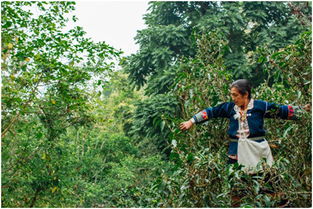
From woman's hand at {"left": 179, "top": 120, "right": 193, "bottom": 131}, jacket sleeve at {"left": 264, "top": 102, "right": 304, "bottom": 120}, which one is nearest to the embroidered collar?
Answer: jacket sleeve at {"left": 264, "top": 102, "right": 304, "bottom": 120}

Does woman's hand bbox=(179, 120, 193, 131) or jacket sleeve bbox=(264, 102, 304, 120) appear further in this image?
woman's hand bbox=(179, 120, 193, 131)

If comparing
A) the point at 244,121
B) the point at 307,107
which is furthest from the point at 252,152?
the point at 307,107

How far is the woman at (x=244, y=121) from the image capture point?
3.10 meters

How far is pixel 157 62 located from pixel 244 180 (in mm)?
10481

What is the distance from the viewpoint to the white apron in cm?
307

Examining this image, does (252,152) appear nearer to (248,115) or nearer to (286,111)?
(248,115)

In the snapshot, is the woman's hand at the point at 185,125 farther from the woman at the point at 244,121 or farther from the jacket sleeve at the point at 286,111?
the jacket sleeve at the point at 286,111

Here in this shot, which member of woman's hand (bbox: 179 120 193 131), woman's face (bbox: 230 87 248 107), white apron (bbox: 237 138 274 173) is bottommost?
white apron (bbox: 237 138 274 173)

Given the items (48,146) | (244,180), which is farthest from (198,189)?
(48,146)

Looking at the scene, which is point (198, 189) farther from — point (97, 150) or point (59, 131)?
point (97, 150)

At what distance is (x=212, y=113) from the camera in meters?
3.24

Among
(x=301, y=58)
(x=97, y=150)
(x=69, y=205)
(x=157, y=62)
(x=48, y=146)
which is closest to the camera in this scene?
(x=301, y=58)

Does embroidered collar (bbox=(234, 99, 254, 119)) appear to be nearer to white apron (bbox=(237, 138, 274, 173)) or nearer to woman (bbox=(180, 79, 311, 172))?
woman (bbox=(180, 79, 311, 172))

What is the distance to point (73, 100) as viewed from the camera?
17.6 feet
